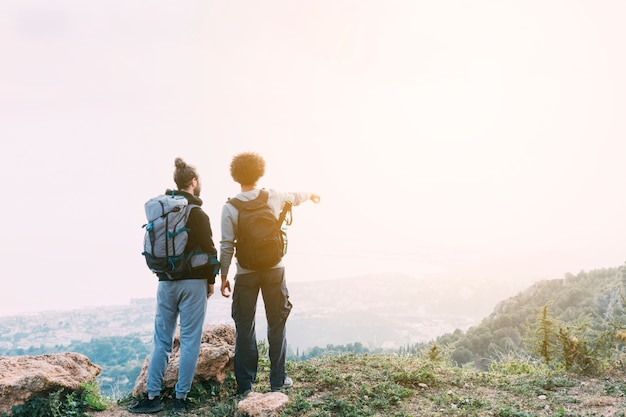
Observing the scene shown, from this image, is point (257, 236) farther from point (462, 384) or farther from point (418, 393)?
point (462, 384)

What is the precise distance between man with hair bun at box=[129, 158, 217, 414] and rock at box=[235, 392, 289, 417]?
853 mm

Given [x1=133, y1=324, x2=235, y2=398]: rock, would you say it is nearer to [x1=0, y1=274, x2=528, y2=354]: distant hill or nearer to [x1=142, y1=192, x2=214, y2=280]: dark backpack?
[x1=142, y1=192, x2=214, y2=280]: dark backpack

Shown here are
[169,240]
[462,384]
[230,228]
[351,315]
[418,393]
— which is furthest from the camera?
[351,315]

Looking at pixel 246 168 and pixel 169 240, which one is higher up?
pixel 246 168

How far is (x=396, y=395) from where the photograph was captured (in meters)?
5.72

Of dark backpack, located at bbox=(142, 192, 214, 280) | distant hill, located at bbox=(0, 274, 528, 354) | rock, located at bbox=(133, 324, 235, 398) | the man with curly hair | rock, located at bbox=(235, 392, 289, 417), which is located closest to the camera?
rock, located at bbox=(235, 392, 289, 417)

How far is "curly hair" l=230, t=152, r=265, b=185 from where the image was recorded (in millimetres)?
5703

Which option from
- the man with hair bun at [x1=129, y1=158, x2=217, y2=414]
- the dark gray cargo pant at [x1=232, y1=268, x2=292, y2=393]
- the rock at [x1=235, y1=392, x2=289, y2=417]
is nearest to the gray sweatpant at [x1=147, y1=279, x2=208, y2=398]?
the man with hair bun at [x1=129, y1=158, x2=217, y2=414]

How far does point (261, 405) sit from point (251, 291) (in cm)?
128

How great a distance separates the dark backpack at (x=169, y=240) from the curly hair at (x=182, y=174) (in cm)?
25

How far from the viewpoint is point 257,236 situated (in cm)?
539

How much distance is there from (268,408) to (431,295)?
8617 centimetres

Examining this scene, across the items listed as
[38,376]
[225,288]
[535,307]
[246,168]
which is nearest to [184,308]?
[225,288]

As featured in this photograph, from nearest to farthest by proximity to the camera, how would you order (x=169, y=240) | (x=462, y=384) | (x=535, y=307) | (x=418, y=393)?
(x=169, y=240) < (x=418, y=393) < (x=462, y=384) < (x=535, y=307)
